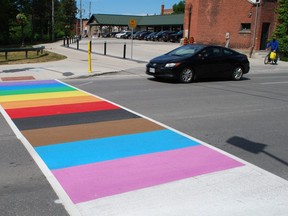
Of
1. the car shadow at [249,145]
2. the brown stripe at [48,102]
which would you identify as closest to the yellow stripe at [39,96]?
the brown stripe at [48,102]

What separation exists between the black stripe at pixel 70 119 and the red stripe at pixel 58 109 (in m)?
0.35

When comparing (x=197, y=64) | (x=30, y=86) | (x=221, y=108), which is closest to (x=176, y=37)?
(x=197, y=64)

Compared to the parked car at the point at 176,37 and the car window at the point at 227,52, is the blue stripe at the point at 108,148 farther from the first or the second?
the parked car at the point at 176,37

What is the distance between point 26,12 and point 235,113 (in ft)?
210

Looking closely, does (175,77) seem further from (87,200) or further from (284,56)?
(284,56)

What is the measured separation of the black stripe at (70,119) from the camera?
7332mm

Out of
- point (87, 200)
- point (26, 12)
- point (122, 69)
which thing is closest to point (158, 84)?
point (122, 69)

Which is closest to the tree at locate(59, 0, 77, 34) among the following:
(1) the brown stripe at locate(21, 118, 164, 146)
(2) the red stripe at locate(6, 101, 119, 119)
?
(2) the red stripe at locate(6, 101, 119, 119)

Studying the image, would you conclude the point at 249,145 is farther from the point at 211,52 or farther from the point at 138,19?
the point at 138,19

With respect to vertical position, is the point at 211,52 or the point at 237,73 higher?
the point at 211,52

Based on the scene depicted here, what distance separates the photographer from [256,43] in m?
33.4

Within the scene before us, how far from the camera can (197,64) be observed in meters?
14.1

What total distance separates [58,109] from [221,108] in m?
4.09

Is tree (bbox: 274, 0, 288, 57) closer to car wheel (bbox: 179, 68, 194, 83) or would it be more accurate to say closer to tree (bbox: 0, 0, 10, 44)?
car wheel (bbox: 179, 68, 194, 83)
